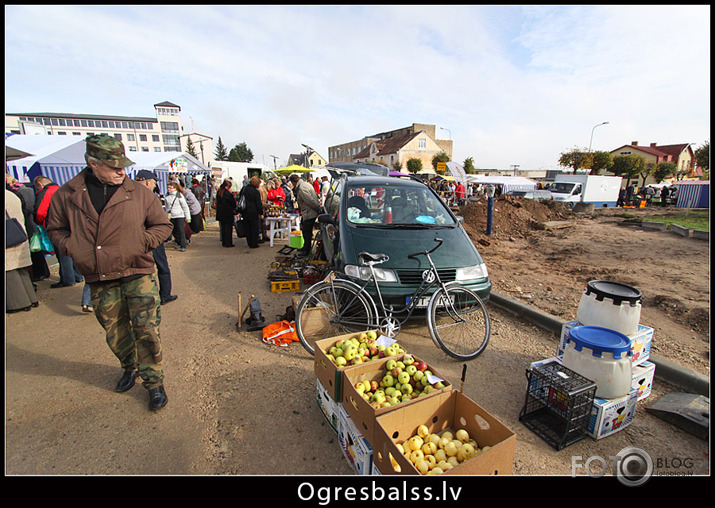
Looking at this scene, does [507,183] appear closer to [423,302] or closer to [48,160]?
[423,302]

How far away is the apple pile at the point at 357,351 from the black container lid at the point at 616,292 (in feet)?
6.48

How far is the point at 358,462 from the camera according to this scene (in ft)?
7.18

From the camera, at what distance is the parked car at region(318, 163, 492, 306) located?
13.1 feet

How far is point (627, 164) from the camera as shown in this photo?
42906 millimetres

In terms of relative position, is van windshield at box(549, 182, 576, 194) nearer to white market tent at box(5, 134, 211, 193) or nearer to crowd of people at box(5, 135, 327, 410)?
crowd of people at box(5, 135, 327, 410)

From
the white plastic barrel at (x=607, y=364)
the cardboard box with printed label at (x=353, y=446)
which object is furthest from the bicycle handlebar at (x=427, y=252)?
the cardboard box with printed label at (x=353, y=446)

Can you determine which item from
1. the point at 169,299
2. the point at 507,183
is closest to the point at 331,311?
the point at 169,299

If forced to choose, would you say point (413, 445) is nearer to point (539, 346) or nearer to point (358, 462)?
point (358, 462)

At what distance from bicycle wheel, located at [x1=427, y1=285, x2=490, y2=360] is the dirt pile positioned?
7.64m

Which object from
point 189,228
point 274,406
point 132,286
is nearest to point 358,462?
point 274,406

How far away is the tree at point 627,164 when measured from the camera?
42719 millimetres

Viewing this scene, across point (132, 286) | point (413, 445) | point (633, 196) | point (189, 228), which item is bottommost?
point (413, 445)

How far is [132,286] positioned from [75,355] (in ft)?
6.38

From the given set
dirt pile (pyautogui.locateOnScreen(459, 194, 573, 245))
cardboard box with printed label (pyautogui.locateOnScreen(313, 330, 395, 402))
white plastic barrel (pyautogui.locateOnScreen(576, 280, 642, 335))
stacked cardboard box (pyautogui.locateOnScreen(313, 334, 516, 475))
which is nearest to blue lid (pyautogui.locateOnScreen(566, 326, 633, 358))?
white plastic barrel (pyautogui.locateOnScreen(576, 280, 642, 335))
